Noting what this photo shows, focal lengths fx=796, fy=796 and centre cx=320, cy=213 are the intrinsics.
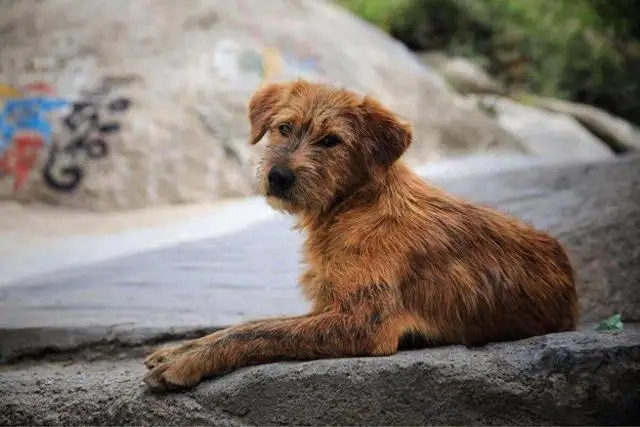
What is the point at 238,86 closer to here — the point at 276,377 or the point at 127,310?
the point at 127,310

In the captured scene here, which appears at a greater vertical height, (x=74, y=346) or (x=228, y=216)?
(x=228, y=216)

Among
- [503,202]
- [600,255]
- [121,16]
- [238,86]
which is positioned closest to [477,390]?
[600,255]

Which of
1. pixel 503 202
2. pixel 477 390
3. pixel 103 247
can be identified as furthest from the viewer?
pixel 503 202

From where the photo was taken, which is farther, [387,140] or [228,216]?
[228,216]

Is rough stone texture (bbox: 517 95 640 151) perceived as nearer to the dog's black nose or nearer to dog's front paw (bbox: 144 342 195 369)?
the dog's black nose

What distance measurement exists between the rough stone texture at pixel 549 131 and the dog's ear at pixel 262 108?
556 cm

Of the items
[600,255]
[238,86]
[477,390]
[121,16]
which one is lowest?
[477,390]

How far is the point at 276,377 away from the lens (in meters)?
2.92

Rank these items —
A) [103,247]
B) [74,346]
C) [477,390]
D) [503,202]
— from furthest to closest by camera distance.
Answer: [503,202], [103,247], [74,346], [477,390]

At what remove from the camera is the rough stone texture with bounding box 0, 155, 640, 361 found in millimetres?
4070

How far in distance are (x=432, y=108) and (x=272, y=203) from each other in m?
5.17

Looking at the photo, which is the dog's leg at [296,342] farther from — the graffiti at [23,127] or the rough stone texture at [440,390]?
the graffiti at [23,127]

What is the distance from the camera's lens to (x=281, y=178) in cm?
299

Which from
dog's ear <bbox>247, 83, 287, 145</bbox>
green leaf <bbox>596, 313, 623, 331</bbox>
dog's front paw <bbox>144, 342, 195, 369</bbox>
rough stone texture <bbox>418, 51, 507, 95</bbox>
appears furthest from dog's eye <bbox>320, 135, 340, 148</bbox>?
rough stone texture <bbox>418, 51, 507, 95</bbox>
